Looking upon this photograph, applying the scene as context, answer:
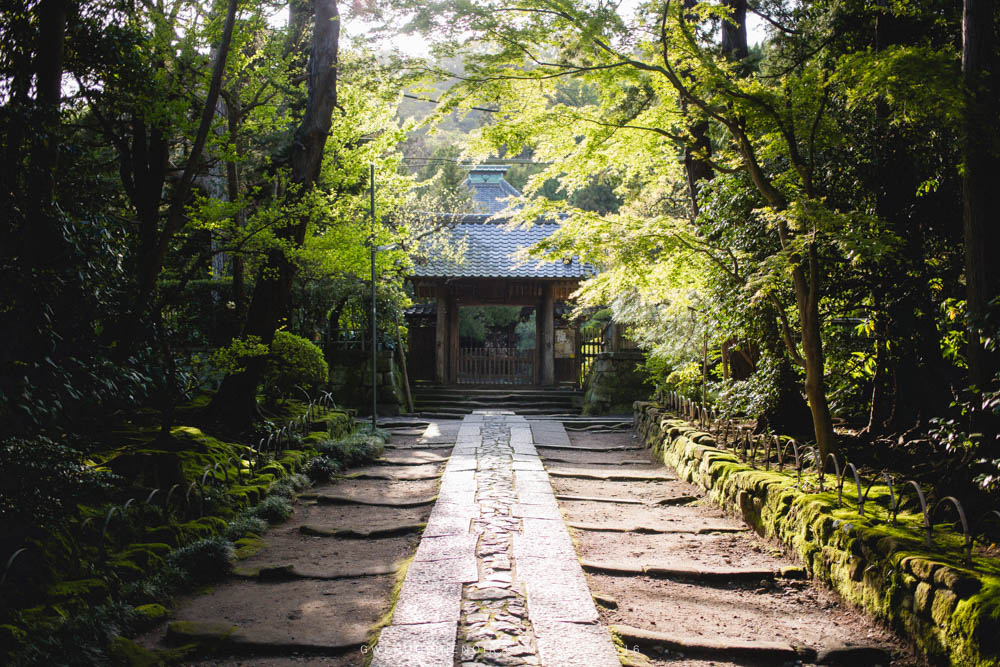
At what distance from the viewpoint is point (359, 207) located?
36.9ft

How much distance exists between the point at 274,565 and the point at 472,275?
12.4 metres

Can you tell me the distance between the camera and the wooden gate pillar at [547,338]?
1758 cm

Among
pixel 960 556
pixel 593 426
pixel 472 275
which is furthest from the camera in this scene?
pixel 472 275

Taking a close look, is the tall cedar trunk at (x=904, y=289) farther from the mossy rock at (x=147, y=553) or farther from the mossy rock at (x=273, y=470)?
the mossy rock at (x=273, y=470)

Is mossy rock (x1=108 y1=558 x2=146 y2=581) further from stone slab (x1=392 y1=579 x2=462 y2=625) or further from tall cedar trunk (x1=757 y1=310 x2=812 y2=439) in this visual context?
tall cedar trunk (x1=757 y1=310 x2=812 y2=439)

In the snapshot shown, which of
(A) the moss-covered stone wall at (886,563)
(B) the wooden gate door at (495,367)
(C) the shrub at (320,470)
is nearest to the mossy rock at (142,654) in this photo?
(A) the moss-covered stone wall at (886,563)

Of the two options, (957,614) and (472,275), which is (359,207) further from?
(957,614)

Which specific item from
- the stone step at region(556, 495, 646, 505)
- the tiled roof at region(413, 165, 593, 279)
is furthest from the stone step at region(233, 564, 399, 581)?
the tiled roof at region(413, 165, 593, 279)

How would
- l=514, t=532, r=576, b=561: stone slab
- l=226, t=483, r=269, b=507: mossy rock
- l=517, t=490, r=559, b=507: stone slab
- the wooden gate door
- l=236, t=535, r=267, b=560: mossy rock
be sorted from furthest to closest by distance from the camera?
the wooden gate door → l=517, t=490, r=559, b=507: stone slab → l=226, t=483, r=269, b=507: mossy rock → l=236, t=535, r=267, b=560: mossy rock → l=514, t=532, r=576, b=561: stone slab

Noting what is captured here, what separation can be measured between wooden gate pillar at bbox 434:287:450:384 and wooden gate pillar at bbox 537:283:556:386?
2.53 meters

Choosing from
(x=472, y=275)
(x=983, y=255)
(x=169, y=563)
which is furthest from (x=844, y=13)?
(x=472, y=275)

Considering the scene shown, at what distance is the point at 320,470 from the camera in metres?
7.91

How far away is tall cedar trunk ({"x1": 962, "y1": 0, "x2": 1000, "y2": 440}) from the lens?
4.05 metres

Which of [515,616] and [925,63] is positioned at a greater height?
[925,63]
